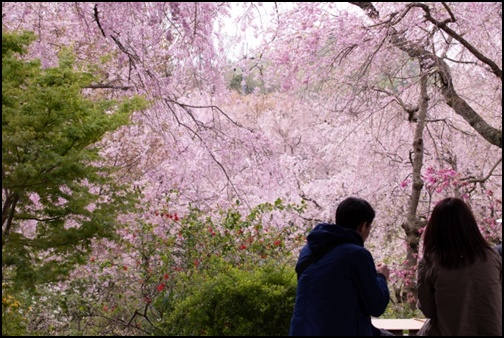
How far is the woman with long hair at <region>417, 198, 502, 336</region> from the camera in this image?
2.53 metres

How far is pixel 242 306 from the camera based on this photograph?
399cm

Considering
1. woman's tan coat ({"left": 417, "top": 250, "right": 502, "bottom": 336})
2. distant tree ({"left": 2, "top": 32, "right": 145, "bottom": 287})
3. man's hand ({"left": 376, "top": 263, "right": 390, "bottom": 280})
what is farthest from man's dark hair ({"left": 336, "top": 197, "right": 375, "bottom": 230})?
distant tree ({"left": 2, "top": 32, "right": 145, "bottom": 287})

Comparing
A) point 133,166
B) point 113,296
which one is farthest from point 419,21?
point 133,166

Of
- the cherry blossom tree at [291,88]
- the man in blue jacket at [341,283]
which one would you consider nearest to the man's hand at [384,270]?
the man in blue jacket at [341,283]

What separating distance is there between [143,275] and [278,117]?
35.5ft

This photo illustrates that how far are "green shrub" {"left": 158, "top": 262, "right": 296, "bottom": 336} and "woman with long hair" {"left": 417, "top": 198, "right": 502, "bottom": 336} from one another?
57.5 inches

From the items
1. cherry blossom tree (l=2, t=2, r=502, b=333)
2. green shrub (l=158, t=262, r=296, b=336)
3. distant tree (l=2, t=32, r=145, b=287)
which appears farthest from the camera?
cherry blossom tree (l=2, t=2, r=502, b=333)

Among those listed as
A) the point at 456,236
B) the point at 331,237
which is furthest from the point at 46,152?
the point at 456,236

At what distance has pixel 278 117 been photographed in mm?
15695

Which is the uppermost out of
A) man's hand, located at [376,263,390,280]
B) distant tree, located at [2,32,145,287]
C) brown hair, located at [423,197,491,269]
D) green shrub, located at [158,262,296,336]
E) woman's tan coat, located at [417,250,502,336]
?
distant tree, located at [2,32,145,287]

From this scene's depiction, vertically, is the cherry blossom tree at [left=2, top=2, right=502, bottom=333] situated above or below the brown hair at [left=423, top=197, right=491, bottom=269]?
above

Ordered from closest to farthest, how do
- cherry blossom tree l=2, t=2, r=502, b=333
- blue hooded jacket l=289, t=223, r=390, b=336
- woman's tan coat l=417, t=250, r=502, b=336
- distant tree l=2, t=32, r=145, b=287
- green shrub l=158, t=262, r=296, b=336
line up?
1. blue hooded jacket l=289, t=223, r=390, b=336
2. woman's tan coat l=417, t=250, r=502, b=336
3. distant tree l=2, t=32, r=145, b=287
4. green shrub l=158, t=262, r=296, b=336
5. cherry blossom tree l=2, t=2, r=502, b=333

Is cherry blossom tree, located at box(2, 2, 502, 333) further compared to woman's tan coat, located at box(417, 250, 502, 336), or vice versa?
cherry blossom tree, located at box(2, 2, 502, 333)

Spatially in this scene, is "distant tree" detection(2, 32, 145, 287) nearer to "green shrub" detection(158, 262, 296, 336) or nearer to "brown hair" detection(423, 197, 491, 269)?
"green shrub" detection(158, 262, 296, 336)
